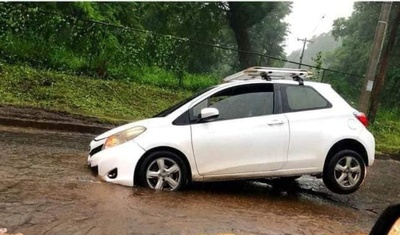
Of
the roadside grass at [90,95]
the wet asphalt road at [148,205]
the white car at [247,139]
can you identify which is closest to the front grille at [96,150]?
the white car at [247,139]

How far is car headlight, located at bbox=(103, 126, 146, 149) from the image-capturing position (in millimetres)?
5668

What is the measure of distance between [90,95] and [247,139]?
782 centimetres

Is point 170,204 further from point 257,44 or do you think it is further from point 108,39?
point 257,44

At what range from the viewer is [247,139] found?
5.91 metres

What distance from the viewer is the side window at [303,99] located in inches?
248

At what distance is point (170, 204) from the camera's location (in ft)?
16.2

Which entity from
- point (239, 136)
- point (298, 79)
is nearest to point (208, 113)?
point (239, 136)

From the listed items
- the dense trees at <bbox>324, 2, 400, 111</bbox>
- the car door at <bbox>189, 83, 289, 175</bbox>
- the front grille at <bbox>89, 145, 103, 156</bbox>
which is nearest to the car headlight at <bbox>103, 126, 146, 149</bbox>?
the front grille at <bbox>89, 145, 103, 156</bbox>

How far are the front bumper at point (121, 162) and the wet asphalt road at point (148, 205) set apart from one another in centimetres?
A: 13

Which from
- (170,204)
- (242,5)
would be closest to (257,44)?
(242,5)

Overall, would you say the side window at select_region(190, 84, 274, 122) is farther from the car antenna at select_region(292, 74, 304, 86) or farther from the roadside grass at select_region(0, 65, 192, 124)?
the roadside grass at select_region(0, 65, 192, 124)

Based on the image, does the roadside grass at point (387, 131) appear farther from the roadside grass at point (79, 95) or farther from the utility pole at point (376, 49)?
the roadside grass at point (79, 95)

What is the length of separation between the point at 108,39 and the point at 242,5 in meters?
16.6

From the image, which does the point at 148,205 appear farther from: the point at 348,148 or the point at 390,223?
the point at 390,223
